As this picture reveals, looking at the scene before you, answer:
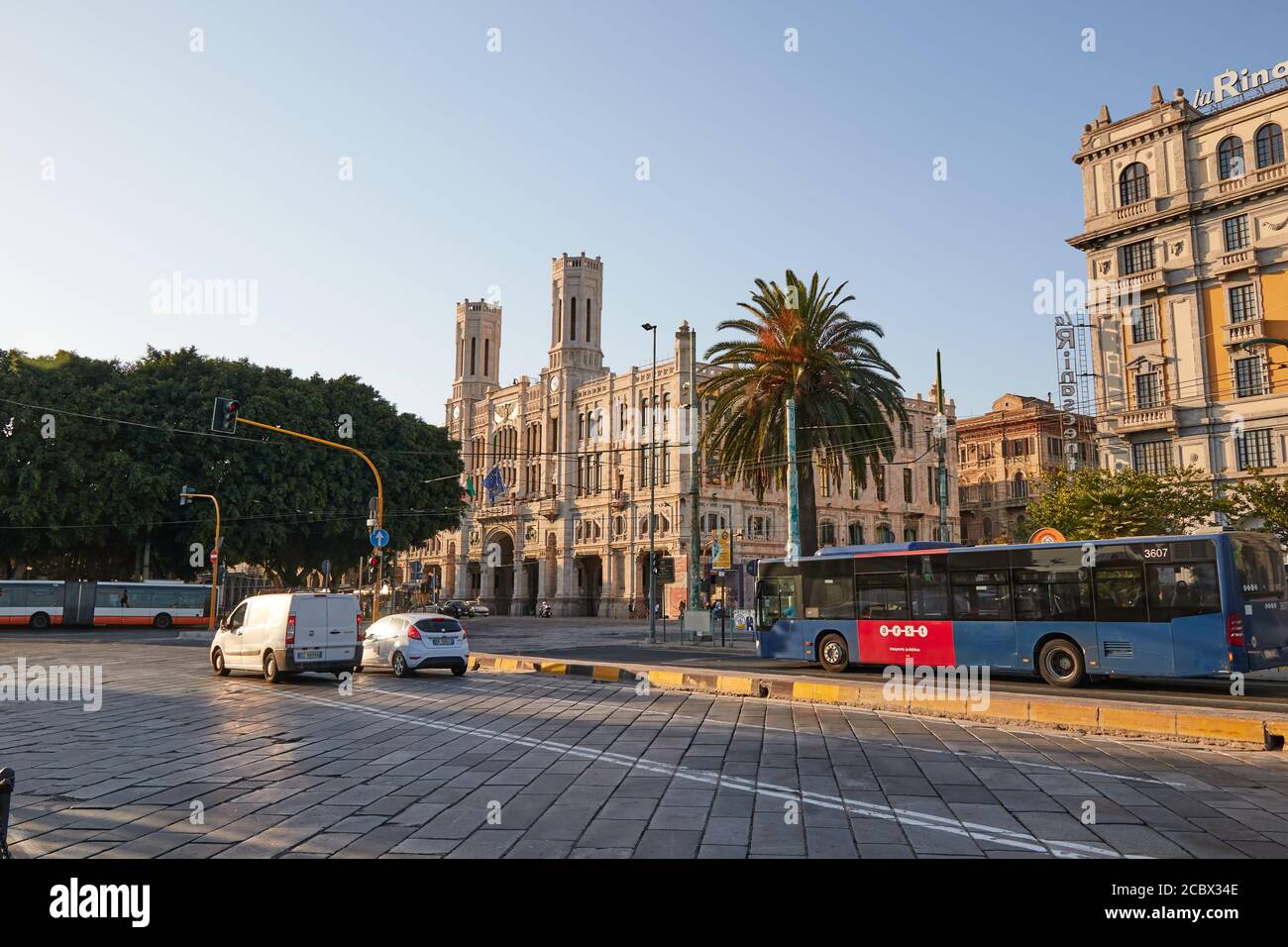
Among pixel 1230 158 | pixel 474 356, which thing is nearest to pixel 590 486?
pixel 474 356

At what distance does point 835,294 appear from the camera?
102 ft

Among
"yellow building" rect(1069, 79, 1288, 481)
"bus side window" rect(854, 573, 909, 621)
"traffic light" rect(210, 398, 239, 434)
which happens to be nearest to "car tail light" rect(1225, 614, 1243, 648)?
"bus side window" rect(854, 573, 909, 621)

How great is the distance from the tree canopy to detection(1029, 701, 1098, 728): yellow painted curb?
37775mm

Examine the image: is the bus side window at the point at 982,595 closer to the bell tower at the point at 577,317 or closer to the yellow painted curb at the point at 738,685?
the yellow painted curb at the point at 738,685

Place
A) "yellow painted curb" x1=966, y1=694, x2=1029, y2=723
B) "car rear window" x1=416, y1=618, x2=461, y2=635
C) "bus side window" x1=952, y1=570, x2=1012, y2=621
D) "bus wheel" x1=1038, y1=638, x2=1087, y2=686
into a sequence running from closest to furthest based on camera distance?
"yellow painted curb" x1=966, y1=694, x2=1029, y2=723
"bus wheel" x1=1038, y1=638, x2=1087, y2=686
"bus side window" x1=952, y1=570, x2=1012, y2=621
"car rear window" x1=416, y1=618, x2=461, y2=635

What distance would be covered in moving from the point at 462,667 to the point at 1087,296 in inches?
1498

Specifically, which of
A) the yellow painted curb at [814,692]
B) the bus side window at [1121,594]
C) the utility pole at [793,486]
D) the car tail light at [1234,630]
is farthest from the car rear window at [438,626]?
the car tail light at [1234,630]

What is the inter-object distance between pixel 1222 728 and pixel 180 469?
4372cm

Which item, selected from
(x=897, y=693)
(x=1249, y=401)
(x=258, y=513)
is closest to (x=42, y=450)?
(x=258, y=513)

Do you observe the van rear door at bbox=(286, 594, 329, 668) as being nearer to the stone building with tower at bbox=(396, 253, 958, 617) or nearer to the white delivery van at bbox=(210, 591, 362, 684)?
the white delivery van at bbox=(210, 591, 362, 684)

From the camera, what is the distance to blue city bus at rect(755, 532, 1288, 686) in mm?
15202

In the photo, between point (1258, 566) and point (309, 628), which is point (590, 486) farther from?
point (1258, 566)

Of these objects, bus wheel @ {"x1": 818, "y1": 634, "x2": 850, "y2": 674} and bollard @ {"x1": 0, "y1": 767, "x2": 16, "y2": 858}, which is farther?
bus wheel @ {"x1": 818, "y1": 634, "x2": 850, "y2": 674}
